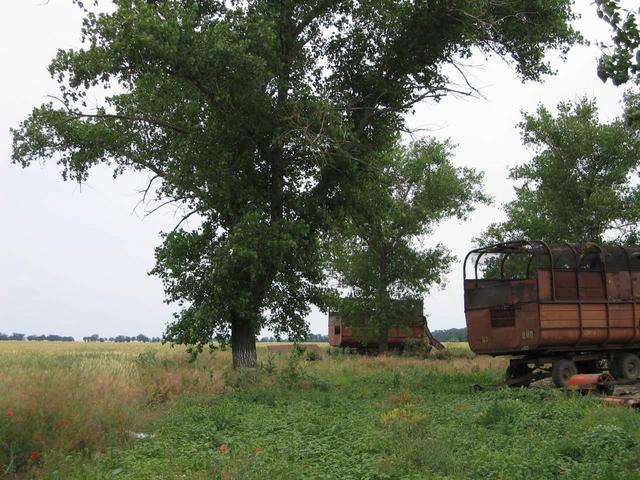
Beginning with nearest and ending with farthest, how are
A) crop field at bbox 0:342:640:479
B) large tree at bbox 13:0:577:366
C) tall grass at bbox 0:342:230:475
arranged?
1. crop field at bbox 0:342:640:479
2. tall grass at bbox 0:342:230:475
3. large tree at bbox 13:0:577:366

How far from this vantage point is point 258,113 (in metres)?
16.3

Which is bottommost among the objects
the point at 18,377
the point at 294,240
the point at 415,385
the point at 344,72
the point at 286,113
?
the point at 415,385

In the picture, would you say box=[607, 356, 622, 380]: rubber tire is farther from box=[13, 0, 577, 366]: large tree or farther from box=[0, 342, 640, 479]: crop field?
box=[13, 0, 577, 366]: large tree

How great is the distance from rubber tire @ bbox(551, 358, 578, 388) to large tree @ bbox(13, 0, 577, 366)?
268 inches

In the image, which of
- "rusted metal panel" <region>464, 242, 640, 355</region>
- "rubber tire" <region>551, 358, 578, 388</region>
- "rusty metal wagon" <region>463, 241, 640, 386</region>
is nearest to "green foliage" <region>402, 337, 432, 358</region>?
"rusty metal wagon" <region>463, 241, 640, 386</region>

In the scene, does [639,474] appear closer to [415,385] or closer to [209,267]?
[415,385]

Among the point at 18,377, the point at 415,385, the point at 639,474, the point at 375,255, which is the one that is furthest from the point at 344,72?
the point at 375,255

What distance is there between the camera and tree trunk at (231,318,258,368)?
18.0 metres

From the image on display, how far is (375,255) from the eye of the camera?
3522 centimetres

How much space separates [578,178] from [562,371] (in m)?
15.7

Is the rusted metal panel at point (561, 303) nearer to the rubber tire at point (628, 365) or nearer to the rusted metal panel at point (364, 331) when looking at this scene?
the rubber tire at point (628, 365)

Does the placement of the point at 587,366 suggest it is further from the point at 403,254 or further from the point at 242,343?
the point at 403,254

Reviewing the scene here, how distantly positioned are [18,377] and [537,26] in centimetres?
1514

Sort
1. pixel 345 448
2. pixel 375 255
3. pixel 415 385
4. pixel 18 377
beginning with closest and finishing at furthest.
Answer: pixel 345 448
pixel 18 377
pixel 415 385
pixel 375 255
